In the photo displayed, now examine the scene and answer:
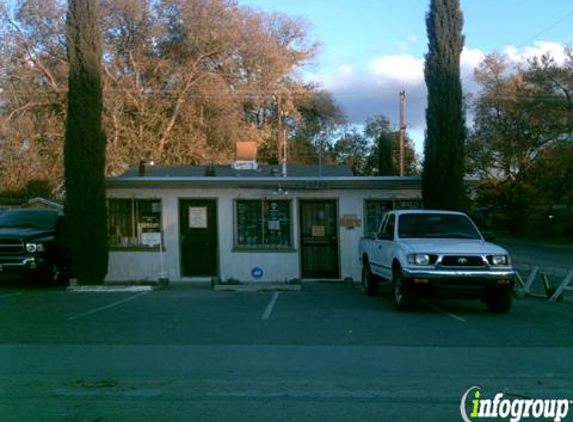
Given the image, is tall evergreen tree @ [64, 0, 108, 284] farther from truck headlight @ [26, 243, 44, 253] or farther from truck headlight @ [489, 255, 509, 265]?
truck headlight @ [489, 255, 509, 265]

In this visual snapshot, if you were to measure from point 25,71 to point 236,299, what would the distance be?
86.2ft

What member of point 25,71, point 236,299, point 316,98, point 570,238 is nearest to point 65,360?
point 236,299

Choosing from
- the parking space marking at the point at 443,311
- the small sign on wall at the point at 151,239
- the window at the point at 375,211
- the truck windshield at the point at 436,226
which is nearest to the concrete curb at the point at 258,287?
the small sign on wall at the point at 151,239

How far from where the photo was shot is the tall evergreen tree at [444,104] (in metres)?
18.4

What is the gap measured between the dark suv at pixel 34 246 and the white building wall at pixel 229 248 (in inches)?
61.1

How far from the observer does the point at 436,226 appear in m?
14.0

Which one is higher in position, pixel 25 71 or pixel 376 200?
pixel 25 71

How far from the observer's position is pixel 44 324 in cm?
1131

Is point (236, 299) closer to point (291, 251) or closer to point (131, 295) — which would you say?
point (131, 295)

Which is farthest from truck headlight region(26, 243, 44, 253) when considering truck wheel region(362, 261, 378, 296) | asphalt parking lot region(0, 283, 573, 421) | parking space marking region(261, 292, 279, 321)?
truck wheel region(362, 261, 378, 296)

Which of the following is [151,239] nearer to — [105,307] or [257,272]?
[257,272]

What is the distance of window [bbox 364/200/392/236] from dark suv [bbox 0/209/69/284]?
27.9ft

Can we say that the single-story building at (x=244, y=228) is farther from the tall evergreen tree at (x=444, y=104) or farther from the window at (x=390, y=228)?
the window at (x=390, y=228)

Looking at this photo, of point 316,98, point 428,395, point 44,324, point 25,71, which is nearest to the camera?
point 428,395
